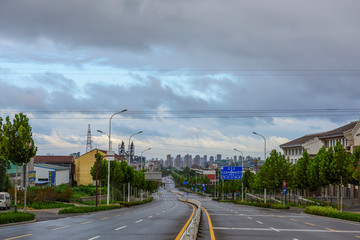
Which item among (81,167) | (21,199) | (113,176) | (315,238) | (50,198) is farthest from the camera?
(81,167)

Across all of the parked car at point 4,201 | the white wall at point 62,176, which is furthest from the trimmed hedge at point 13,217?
the white wall at point 62,176

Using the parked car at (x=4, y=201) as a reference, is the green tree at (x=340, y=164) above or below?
above

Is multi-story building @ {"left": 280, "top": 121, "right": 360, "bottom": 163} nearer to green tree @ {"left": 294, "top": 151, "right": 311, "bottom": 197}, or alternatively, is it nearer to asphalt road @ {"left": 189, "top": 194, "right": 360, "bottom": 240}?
green tree @ {"left": 294, "top": 151, "right": 311, "bottom": 197}

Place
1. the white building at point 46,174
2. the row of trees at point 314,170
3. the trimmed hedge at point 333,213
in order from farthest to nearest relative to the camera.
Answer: the white building at point 46,174 → the row of trees at point 314,170 → the trimmed hedge at point 333,213

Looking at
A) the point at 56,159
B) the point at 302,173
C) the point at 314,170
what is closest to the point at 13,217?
the point at 314,170

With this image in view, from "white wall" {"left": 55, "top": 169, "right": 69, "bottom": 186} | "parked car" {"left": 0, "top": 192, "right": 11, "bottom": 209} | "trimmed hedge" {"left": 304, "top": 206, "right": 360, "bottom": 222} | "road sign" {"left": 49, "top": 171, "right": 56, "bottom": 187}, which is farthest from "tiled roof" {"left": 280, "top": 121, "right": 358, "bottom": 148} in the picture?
"parked car" {"left": 0, "top": 192, "right": 11, "bottom": 209}

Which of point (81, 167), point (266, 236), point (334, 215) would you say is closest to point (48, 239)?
point (266, 236)

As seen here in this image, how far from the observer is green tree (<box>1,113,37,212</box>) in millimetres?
31281

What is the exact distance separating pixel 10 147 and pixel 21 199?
80.6ft

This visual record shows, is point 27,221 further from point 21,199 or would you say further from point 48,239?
point 21,199

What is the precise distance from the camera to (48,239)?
17797 mm

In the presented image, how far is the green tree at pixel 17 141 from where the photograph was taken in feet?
103

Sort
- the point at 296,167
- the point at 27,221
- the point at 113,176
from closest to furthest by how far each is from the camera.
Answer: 1. the point at 27,221
2. the point at 296,167
3. the point at 113,176

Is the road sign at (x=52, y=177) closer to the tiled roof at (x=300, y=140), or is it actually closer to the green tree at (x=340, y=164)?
the tiled roof at (x=300, y=140)
